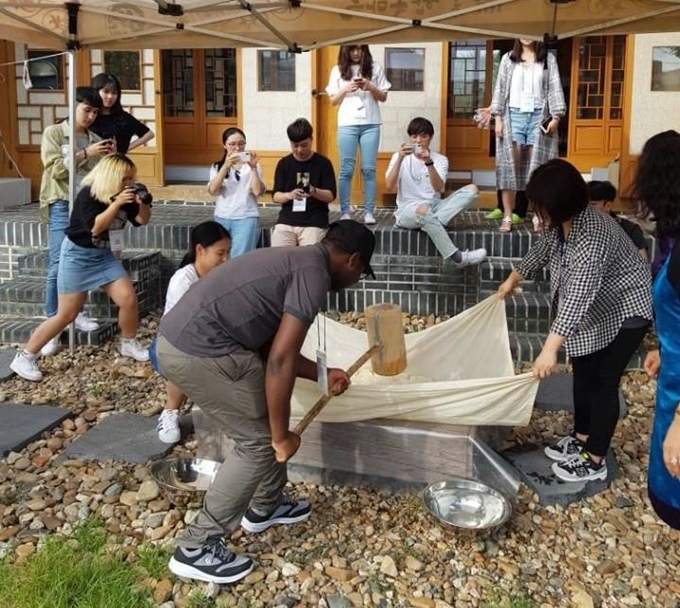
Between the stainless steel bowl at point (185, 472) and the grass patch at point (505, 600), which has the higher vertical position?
the stainless steel bowl at point (185, 472)

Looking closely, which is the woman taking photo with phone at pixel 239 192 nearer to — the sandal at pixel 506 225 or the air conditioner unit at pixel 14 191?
the sandal at pixel 506 225

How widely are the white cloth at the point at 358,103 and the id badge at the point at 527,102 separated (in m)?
1.18

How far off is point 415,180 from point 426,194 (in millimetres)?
143

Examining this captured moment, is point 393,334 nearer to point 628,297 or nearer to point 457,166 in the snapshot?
point 628,297

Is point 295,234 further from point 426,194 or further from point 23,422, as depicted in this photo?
point 23,422

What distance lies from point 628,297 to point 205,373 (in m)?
1.82

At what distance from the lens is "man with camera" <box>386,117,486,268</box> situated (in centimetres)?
616

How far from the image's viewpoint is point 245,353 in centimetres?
283

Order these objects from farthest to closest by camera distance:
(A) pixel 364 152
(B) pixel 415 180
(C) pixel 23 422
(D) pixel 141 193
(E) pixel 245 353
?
1. (A) pixel 364 152
2. (B) pixel 415 180
3. (D) pixel 141 193
4. (C) pixel 23 422
5. (E) pixel 245 353

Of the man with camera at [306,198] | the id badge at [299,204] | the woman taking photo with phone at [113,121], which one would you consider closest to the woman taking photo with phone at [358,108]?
the man with camera at [306,198]

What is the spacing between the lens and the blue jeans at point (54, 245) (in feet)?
18.1

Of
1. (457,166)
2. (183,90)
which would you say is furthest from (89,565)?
(183,90)

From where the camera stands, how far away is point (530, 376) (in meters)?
3.33

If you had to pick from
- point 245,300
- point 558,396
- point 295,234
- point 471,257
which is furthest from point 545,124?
point 245,300
